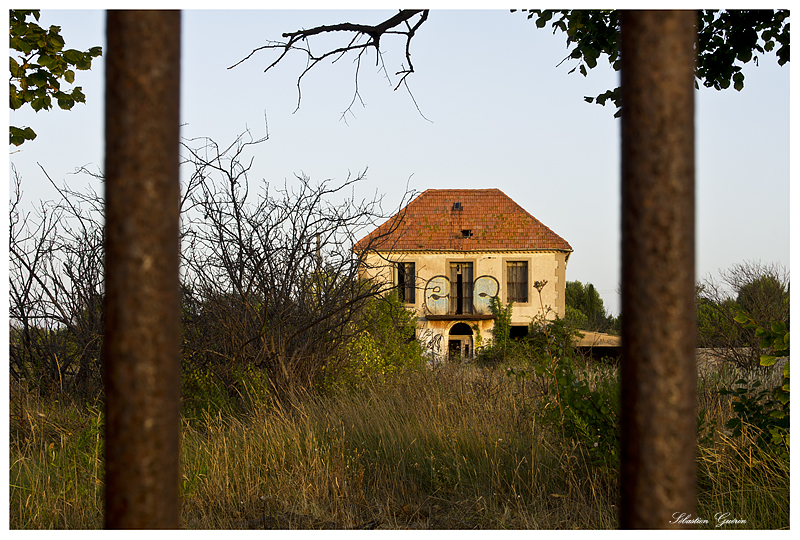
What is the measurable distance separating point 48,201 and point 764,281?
609 inches

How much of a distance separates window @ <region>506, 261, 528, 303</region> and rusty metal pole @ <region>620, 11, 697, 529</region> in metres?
22.4

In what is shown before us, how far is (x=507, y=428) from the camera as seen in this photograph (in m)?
5.21

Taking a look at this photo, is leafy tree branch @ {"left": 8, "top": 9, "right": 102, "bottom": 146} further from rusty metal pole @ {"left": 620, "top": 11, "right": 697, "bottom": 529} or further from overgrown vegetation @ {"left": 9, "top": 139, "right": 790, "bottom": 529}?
rusty metal pole @ {"left": 620, "top": 11, "right": 697, "bottom": 529}

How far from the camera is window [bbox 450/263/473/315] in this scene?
75.0ft

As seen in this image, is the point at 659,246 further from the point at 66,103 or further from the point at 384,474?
the point at 66,103

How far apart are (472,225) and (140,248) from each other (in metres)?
23.3

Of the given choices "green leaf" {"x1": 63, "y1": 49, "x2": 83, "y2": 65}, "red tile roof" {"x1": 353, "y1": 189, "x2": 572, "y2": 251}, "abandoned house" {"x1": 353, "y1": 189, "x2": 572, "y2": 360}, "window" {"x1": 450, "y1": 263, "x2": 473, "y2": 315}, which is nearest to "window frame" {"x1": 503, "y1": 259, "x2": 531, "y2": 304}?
"abandoned house" {"x1": 353, "y1": 189, "x2": 572, "y2": 360}

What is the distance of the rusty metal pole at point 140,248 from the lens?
696 mm

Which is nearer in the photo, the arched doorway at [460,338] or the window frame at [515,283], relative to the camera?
the arched doorway at [460,338]

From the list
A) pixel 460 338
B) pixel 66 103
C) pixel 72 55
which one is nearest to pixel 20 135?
pixel 66 103

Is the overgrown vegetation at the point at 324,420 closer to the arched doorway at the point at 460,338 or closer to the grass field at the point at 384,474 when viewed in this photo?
the grass field at the point at 384,474

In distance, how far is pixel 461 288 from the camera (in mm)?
23078

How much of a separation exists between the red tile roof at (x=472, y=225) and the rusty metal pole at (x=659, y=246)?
21.7 metres

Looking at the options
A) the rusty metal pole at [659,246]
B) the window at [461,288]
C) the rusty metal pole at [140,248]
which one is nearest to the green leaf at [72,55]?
Result: the rusty metal pole at [140,248]
